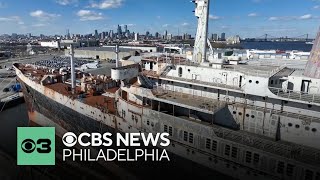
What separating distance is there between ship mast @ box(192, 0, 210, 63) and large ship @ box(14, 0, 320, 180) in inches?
3.3

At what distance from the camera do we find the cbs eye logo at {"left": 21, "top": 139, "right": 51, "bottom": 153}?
21.1 meters

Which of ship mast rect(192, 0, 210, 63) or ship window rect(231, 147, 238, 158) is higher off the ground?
ship mast rect(192, 0, 210, 63)

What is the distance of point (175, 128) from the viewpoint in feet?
64.3

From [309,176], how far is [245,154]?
11.7 feet

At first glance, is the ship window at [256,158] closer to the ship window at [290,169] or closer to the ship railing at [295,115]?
the ship window at [290,169]

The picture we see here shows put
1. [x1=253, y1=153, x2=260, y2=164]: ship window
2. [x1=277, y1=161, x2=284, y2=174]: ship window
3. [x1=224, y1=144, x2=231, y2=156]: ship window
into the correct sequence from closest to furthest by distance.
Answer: [x1=277, y1=161, x2=284, y2=174]: ship window, [x1=253, y1=153, x2=260, y2=164]: ship window, [x1=224, y1=144, x2=231, y2=156]: ship window

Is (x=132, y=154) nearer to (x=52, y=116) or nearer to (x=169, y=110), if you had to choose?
(x=169, y=110)

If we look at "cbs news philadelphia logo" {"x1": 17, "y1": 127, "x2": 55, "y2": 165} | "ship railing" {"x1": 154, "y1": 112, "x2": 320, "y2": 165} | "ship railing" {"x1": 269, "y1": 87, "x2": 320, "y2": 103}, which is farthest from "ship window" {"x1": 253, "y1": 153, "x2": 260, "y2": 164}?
"cbs news philadelphia logo" {"x1": 17, "y1": 127, "x2": 55, "y2": 165}

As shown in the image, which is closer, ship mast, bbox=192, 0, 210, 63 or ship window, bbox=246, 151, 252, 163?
ship window, bbox=246, 151, 252, 163

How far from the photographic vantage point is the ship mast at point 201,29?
23016 mm

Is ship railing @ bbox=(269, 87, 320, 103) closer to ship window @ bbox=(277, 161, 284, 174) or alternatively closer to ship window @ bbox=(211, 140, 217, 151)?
ship window @ bbox=(277, 161, 284, 174)

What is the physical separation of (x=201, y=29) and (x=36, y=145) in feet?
55.2

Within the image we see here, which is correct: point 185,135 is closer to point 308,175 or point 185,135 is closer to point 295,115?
point 295,115

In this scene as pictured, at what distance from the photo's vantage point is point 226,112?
19.2 m
